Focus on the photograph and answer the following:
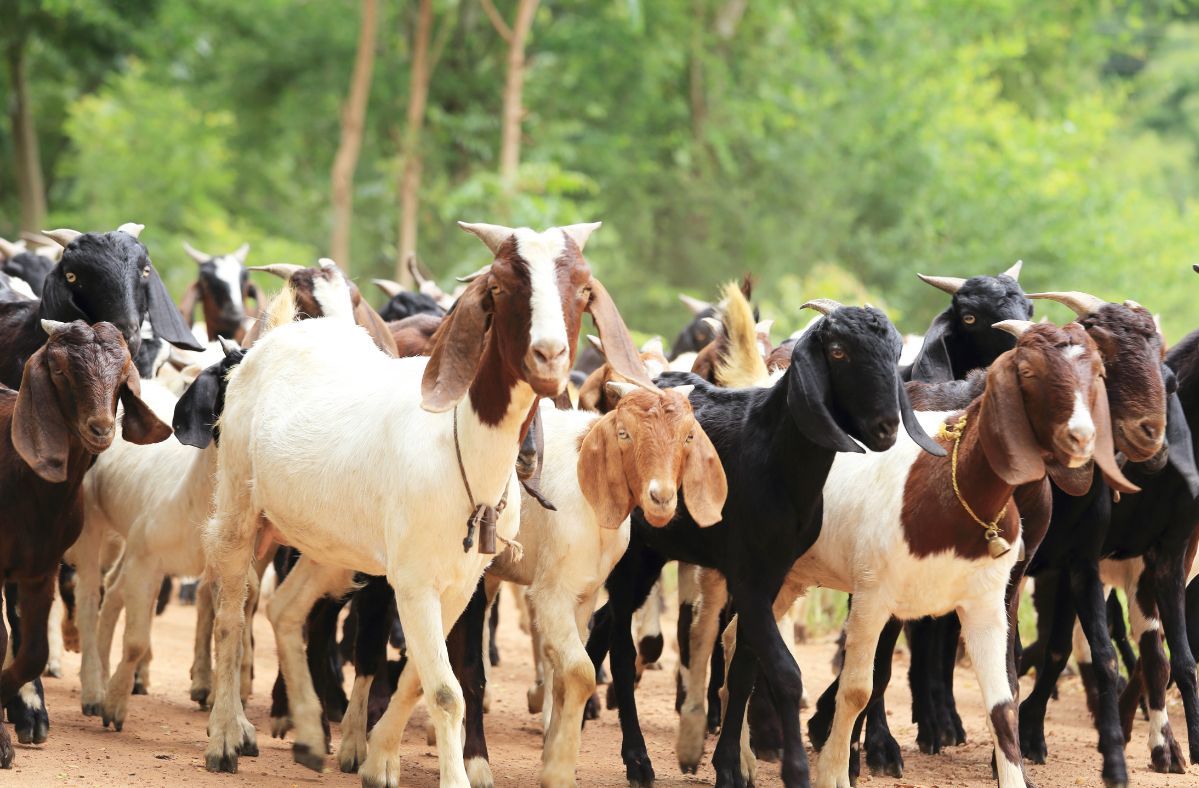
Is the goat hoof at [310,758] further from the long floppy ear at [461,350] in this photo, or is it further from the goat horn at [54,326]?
the long floppy ear at [461,350]

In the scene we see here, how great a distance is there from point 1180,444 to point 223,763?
4606 mm

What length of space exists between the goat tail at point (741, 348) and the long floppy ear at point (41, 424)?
10.6 ft

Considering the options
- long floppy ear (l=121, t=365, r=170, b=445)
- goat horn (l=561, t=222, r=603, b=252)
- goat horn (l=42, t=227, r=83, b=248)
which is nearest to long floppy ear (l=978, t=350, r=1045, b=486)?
goat horn (l=561, t=222, r=603, b=252)

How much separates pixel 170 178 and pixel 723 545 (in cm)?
2410

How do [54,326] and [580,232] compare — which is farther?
[54,326]

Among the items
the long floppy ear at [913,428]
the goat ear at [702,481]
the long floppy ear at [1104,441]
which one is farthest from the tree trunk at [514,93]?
the long floppy ear at [1104,441]

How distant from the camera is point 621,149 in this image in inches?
1208

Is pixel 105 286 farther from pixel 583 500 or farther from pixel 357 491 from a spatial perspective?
pixel 583 500

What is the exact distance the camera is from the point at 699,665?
821cm

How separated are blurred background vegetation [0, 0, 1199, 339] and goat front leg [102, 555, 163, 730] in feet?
52.5

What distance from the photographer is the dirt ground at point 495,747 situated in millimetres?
7207

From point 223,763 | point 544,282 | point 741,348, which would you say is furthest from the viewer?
point 741,348

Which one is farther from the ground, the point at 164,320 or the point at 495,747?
the point at 164,320

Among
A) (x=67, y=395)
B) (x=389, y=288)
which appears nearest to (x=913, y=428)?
(x=67, y=395)
